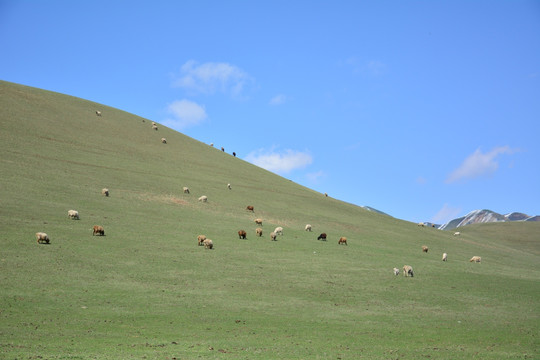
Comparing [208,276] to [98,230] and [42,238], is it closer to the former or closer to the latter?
[98,230]

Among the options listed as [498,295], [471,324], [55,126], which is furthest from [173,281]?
[55,126]

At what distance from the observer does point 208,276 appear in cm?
3122

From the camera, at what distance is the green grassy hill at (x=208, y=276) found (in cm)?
1989

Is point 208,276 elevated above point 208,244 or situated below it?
below

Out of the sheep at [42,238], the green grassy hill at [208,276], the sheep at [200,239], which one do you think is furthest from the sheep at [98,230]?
the sheep at [200,239]

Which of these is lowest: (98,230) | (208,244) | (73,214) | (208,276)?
(208,276)

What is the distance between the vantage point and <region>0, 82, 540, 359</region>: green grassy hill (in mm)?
19891

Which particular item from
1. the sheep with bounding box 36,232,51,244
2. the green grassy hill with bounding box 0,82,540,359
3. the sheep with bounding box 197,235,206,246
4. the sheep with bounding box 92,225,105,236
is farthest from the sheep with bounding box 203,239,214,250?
the sheep with bounding box 36,232,51,244

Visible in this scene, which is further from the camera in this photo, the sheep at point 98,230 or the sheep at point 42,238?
the sheep at point 98,230

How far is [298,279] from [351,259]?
1017 cm

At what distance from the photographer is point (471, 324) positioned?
2586 cm

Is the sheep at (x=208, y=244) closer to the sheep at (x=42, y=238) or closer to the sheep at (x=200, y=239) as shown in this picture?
the sheep at (x=200, y=239)

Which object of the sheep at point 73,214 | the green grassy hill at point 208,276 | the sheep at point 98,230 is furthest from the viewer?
the sheep at point 73,214

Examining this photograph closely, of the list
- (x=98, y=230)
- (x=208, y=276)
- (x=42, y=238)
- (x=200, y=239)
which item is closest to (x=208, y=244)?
(x=200, y=239)
